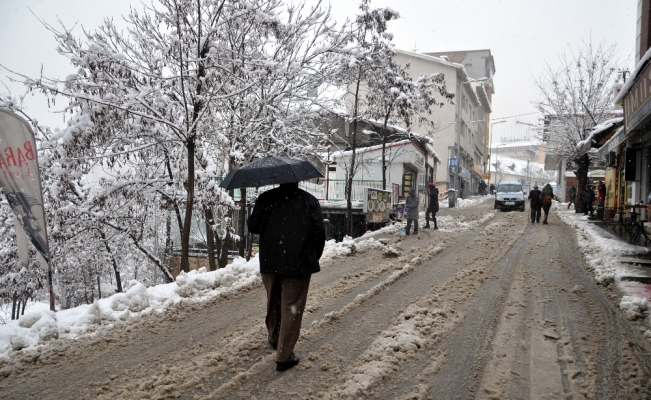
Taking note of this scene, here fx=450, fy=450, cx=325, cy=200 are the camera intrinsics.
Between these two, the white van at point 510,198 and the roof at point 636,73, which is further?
the white van at point 510,198

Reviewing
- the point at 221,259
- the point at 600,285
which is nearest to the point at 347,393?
the point at 600,285

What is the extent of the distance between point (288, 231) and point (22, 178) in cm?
364

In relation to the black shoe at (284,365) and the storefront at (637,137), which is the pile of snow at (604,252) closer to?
the storefront at (637,137)

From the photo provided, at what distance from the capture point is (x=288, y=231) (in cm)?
417

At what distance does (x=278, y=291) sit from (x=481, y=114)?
65.3 metres

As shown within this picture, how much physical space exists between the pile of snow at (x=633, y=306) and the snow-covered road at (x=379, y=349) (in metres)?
0.13

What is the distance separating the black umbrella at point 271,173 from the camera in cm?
426

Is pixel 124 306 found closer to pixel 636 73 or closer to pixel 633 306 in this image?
pixel 633 306

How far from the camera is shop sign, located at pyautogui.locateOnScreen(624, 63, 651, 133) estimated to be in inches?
355

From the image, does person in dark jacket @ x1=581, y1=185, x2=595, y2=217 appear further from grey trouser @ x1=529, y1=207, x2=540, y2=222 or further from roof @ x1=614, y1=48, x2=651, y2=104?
roof @ x1=614, y1=48, x2=651, y2=104

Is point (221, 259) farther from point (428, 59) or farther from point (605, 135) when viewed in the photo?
point (428, 59)

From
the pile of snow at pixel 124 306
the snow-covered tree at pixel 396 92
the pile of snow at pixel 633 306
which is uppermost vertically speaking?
the snow-covered tree at pixel 396 92

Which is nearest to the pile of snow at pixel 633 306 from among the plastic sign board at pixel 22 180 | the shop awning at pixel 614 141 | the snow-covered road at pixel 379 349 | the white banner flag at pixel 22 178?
the snow-covered road at pixel 379 349

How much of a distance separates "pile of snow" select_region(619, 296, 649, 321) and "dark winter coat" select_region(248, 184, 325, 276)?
14.2 ft
